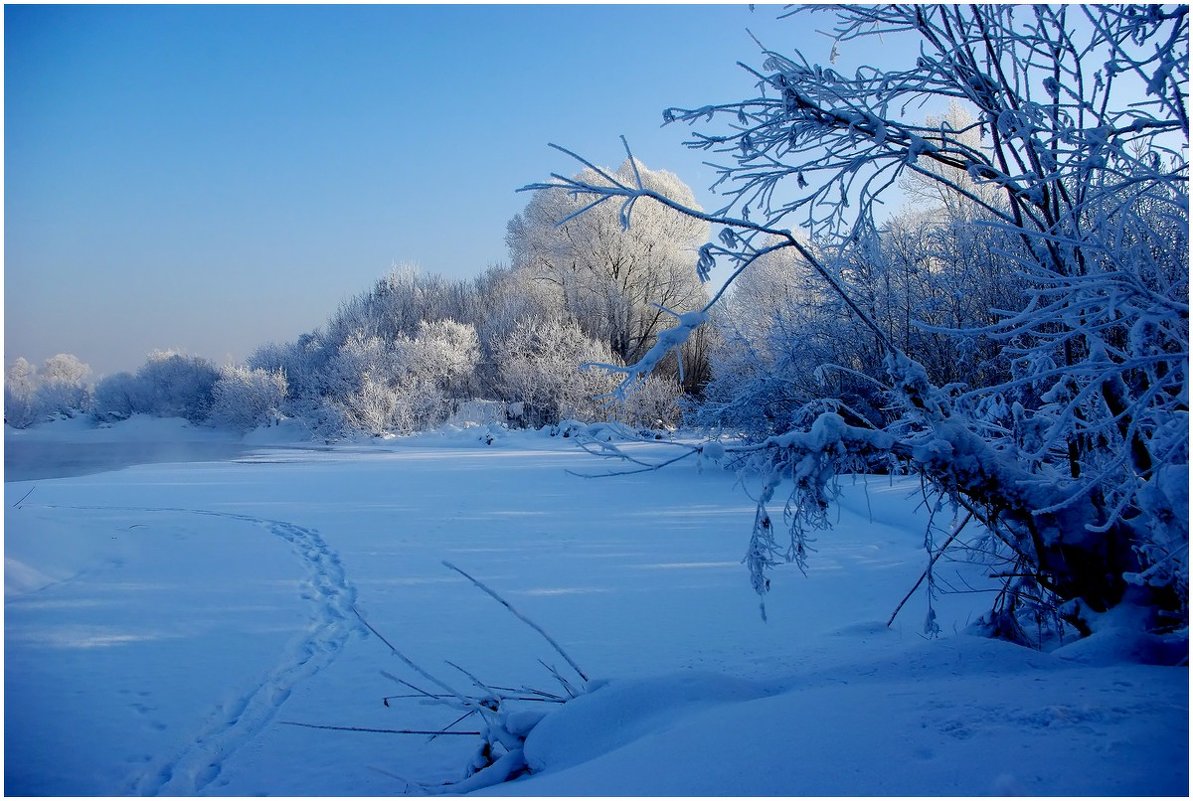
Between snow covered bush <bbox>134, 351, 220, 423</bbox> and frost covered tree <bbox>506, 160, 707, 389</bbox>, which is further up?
frost covered tree <bbox>506, 160, 707, 389</bbox>

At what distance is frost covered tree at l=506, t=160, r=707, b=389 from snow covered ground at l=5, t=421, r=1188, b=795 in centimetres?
1785

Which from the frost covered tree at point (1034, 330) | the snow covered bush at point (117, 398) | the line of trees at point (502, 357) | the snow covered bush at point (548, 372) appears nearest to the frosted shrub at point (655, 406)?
the line of trees at point (502, 357)

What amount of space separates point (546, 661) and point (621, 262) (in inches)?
929

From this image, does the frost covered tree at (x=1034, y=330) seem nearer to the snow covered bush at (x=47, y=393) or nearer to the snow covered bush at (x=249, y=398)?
the snow covered bush at (x=47, y=393)

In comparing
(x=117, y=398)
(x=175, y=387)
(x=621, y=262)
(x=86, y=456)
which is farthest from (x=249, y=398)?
(x=621, y=262)

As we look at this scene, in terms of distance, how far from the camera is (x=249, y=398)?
29.3 metres

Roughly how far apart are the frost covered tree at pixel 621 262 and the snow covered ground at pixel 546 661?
17854 millimetres

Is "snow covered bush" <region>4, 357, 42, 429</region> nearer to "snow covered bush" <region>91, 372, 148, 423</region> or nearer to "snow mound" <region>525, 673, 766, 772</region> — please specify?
"snow covered bush" <region>91, 372, 148, 423</region>

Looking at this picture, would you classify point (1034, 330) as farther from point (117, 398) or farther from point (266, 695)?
point (117, 398)

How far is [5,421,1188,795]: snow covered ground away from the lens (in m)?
1.93

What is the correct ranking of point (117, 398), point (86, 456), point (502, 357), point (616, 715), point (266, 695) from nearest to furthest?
point (616, 715)
point (266, 695)
point (86, 456)
point (502, 357)
point (117, 398)

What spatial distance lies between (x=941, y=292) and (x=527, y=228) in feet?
66.5

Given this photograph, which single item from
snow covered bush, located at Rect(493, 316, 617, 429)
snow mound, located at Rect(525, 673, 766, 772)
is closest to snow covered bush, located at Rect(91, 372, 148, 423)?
snow covered bush, located at Rect(493, 316, 617, 429)

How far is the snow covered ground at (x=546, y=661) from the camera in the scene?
6.33 ft
